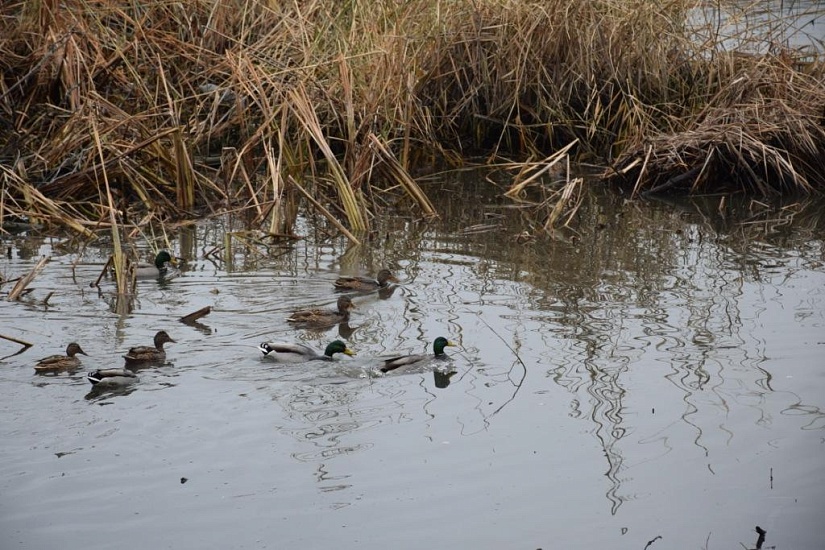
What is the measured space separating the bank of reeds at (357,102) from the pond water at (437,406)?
1191 millimetres

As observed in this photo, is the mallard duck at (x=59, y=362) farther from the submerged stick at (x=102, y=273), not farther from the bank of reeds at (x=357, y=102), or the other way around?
the bank of reeds at (x=357, y=102)

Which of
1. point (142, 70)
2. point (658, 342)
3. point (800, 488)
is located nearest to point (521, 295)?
point (658, 342)

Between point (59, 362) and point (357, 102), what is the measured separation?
6.56 m

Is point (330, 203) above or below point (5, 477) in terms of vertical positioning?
above

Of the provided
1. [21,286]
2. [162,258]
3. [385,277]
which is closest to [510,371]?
[385,277]

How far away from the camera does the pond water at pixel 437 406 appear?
19.2 ft

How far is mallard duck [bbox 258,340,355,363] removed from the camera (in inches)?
323

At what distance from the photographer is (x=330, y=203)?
42.1 feet

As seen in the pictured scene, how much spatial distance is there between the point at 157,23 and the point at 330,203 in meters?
3.46

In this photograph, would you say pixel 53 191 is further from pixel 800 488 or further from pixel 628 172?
pixel 800 488

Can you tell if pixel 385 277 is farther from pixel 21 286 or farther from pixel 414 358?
pixel 21 286

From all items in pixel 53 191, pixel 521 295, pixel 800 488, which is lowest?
pixel 800 488

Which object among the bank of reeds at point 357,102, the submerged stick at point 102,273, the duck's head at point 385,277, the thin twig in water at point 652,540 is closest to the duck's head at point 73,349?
the submerged stick at point 102,273

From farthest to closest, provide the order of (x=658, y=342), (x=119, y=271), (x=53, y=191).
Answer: (x=53, y=191), (x=119, y=271), (x=658, y=342)
